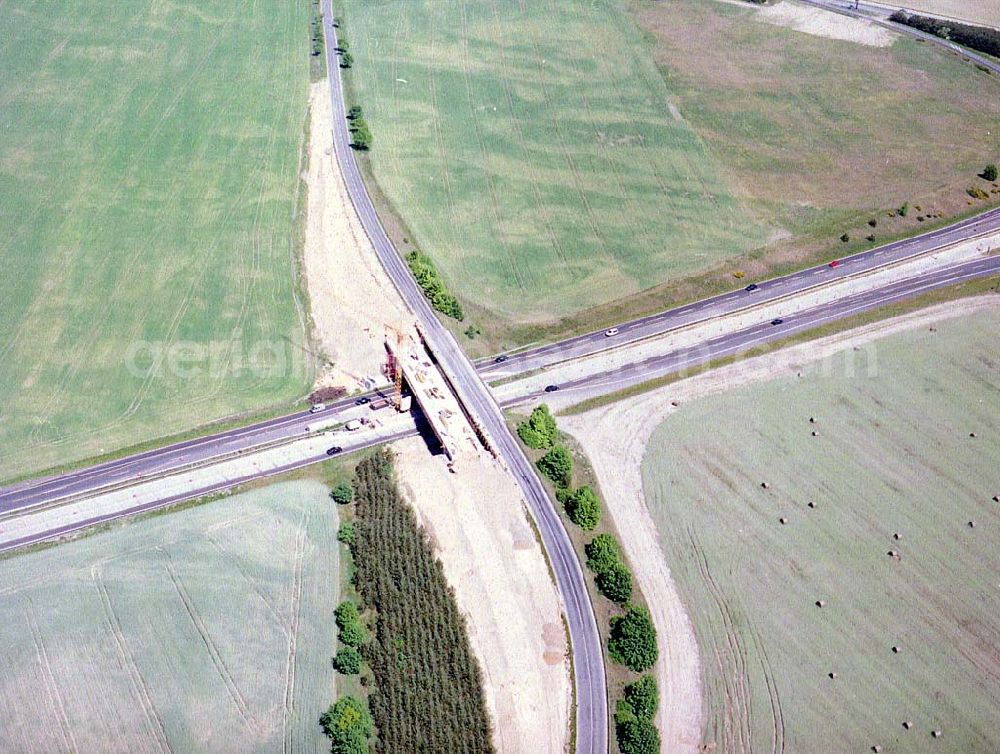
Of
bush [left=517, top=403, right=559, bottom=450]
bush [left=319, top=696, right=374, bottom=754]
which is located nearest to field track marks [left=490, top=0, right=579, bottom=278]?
bush [left=517, top=403, right=559, bottom=450]

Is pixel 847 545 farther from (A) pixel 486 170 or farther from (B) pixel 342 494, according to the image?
(A) pixel 486 170

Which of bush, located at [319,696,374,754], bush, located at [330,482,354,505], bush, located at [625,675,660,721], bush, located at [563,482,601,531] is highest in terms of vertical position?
bush, located at [563,482,601,531]

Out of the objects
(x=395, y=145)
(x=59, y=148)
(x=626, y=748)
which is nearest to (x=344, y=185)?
(x=395, y=145)

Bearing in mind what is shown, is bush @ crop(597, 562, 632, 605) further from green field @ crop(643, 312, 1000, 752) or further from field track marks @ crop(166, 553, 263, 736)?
field track marks @ crop(166, 553, 263, 736)

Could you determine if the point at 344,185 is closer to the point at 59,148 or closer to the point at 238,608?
the point at 59,148

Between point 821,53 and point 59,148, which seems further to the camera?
point 821,53

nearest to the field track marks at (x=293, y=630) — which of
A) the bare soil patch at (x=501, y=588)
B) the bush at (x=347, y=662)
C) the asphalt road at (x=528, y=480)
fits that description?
the bush at (x=347, y=662)
